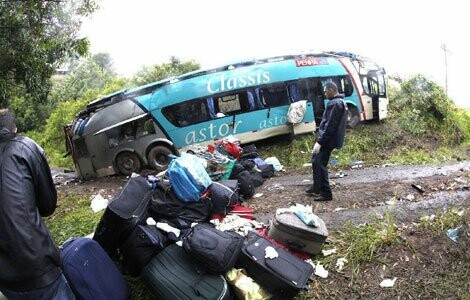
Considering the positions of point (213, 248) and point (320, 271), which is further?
point (320, 271)

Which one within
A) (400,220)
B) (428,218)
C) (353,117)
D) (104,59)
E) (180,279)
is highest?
(104,59)

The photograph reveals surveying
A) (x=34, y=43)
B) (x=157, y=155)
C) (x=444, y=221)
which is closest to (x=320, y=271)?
(x=444, y=221)

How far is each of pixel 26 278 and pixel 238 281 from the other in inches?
68.8

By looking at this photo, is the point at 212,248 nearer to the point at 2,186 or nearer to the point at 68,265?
the point at 68,265

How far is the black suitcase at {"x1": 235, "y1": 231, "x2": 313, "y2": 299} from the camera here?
11.4 ft

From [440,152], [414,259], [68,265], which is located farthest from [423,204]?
[440,152]

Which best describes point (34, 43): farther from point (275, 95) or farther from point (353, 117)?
point (353, 117)

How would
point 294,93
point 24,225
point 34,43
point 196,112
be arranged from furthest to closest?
point 294,93 < point 196,112 < point 34,43 < point 24,225

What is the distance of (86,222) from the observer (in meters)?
5.15

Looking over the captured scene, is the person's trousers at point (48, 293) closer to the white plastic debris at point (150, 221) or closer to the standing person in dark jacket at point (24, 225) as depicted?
the standing person in dark jacket at point (24, 225)

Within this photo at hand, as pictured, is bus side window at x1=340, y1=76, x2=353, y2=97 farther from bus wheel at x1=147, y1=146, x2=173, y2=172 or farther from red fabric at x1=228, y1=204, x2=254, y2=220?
red fabric at x1=228, y1=204, x2=254, y2=220

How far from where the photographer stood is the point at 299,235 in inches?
155

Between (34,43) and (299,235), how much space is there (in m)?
5.62

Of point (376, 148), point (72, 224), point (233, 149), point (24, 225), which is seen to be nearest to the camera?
point (24, 225)
